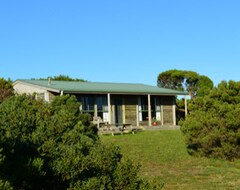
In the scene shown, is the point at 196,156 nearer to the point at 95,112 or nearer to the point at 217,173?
the point at 217,173

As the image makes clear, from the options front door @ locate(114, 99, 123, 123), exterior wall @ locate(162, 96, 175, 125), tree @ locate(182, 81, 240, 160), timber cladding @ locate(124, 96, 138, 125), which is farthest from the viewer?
exterior wall @ locate(162, 96, 175, 125)

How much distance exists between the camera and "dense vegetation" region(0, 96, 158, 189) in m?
4.10

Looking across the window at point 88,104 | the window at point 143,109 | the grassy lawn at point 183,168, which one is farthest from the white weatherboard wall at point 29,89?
the grassy lawn at point 183,168

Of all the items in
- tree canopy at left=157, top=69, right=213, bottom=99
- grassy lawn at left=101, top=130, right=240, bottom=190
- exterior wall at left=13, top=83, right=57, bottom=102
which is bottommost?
grassy lawn at left=101, top=130, right=240, bottom=190

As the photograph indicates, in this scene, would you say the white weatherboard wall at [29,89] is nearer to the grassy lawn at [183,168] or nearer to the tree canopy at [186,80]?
the grassy lawn at [183,168]

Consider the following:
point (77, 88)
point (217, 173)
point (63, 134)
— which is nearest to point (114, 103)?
point (77, 88)

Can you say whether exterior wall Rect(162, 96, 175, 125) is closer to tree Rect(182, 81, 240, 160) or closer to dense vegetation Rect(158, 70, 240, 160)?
dense vegetation Rect(158, 70, 240, 160)

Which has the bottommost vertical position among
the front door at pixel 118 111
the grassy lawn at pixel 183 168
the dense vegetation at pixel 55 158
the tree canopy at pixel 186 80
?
the grassy lawn at pixel 183 168

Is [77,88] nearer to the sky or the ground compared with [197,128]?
nearer to the sky

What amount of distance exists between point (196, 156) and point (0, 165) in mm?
9683

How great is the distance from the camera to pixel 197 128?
12516mm

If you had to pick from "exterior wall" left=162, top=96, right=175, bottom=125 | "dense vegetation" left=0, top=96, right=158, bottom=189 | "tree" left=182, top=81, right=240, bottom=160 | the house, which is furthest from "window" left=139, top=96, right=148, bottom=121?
"dense vegetation" left=0, top=96, right=158, bottom=189

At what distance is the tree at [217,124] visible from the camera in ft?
39.1

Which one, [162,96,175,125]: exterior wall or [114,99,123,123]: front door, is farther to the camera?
[162,96,175,125]: exterior wall
